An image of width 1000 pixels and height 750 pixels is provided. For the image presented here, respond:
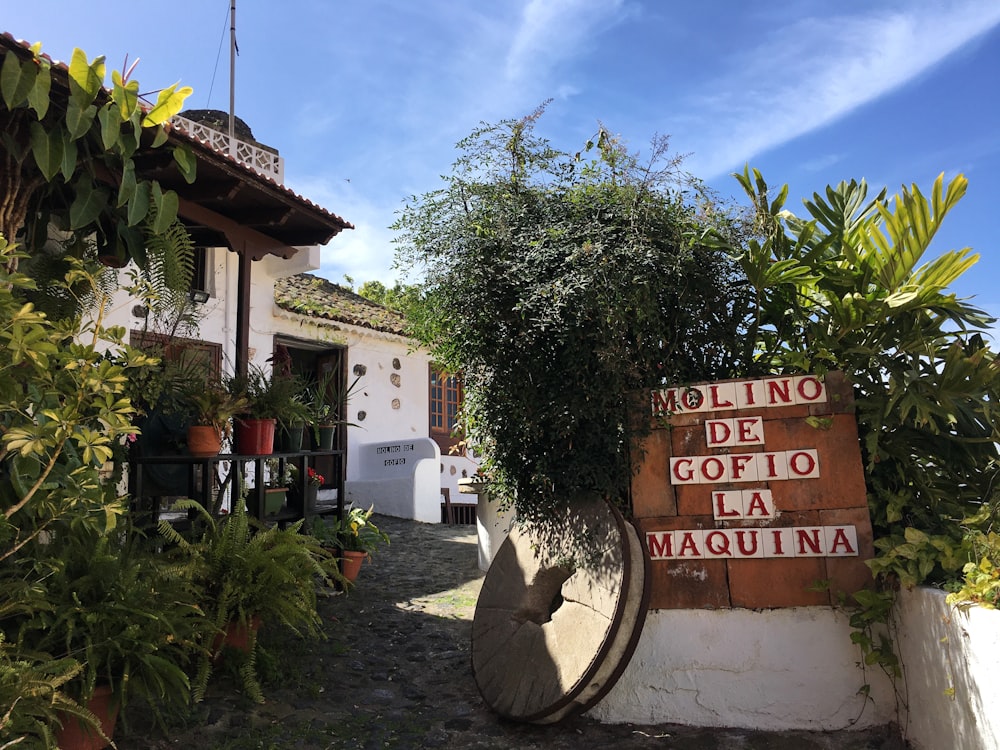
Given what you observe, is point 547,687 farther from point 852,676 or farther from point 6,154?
point 6,154

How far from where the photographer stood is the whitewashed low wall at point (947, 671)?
258 centimetres

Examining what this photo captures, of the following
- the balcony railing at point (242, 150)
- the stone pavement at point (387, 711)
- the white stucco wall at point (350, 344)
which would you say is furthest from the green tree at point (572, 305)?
the balcony railing at point (242, 150)

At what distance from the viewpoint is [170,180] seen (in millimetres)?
5430

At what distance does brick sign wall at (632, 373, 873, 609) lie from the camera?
140 inches

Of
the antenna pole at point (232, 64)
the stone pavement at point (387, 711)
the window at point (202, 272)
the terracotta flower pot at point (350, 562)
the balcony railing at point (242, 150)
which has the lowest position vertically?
the stone pavement at point (387, 711)

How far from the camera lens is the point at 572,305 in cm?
358

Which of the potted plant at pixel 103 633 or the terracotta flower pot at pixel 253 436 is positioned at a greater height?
the terracotta flower pot at pixel 253 436

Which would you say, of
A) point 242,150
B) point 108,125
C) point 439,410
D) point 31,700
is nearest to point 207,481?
point 31,700

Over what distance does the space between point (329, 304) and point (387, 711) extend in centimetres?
777

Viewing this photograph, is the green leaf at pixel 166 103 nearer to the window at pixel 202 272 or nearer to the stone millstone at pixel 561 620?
the stone millstone at pixel 561 620

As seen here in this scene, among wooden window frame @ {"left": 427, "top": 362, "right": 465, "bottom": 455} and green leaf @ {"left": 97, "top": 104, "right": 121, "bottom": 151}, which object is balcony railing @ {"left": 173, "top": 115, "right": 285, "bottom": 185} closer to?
wooden window frame @ {"left": 427, "top": 362, "right": 465, "bottom": 455}

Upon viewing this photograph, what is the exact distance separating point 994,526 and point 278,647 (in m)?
3.79

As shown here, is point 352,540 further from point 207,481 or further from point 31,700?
point 31,700

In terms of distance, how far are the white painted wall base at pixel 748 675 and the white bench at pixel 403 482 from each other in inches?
268
